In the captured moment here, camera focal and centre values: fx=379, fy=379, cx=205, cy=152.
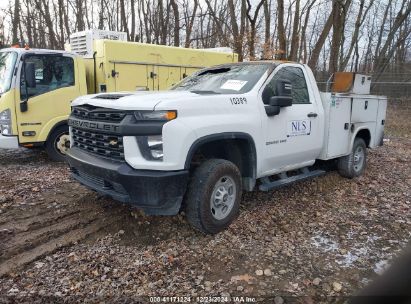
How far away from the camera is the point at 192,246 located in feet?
13.6

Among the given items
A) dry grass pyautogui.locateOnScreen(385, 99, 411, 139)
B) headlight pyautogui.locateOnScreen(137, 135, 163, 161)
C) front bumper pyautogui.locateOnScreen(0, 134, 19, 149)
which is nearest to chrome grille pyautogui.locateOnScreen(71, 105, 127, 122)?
headlight pyautogui.locateOnScreen(137, 135, 163, 161)

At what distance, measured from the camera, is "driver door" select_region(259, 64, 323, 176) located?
4902 millimetres

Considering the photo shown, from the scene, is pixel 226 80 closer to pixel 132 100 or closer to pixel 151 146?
pixel 132 100

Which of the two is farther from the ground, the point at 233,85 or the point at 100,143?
the point at 233,85

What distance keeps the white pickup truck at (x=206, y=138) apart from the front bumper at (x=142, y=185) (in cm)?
1

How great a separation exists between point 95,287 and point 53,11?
2855 cm

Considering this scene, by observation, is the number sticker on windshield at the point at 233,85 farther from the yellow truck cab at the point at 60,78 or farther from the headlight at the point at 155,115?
the yellow truck cab at the point at 60,78

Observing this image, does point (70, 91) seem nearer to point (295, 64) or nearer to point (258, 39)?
point (295, 64)

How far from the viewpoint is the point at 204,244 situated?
4.18 meters

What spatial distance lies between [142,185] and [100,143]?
82cm

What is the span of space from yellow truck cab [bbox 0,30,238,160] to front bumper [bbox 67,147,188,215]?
406 cm

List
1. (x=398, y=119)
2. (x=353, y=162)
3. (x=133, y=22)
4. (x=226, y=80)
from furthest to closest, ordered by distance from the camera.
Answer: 1. (x=133, y=22)
2. (x=398, y=119)
3. (x=353, y=162)
4. (x=226, y=80)

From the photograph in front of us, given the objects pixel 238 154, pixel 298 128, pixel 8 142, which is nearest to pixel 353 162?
pixel 298 128

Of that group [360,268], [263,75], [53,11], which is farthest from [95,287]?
[53,11]
